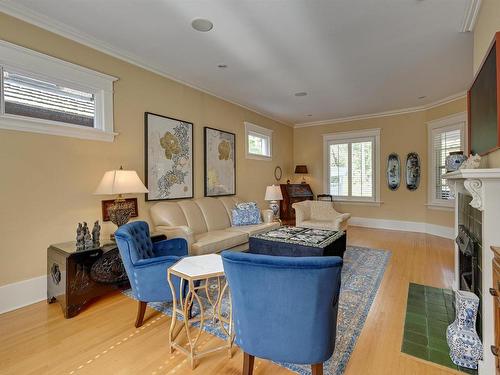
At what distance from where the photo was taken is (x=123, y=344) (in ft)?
6.57

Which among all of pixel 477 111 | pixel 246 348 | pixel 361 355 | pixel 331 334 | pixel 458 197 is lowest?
pixel 361 355

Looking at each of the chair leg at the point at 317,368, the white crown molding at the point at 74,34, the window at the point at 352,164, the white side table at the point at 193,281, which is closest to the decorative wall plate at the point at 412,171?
the window at the point at 352,164

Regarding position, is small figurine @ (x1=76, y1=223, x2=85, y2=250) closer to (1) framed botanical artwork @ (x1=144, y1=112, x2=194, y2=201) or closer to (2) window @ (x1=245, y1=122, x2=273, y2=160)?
(1) framed botanical artwork @ (x1=144, y1=112, x2=194, y2=201)

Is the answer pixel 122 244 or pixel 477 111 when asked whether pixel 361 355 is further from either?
pixel 477 111

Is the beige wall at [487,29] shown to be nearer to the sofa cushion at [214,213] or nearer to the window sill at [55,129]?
the sofa cushion at [214,213]

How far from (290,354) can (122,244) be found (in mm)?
1577

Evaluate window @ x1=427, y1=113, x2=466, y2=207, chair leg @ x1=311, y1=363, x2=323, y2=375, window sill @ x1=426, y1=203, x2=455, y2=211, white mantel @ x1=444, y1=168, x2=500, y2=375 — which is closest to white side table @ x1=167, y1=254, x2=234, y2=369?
chair leg @ x1=311, y1=363, x2=323, y2=375

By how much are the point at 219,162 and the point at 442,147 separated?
190 inches

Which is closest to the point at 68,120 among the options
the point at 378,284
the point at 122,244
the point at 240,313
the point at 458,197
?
the point at 122,244

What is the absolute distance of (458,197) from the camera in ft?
8.90

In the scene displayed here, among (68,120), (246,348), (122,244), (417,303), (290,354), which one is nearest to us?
(290,354)

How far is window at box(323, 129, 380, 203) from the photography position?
6.68m

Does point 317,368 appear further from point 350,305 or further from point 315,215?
point 315,215

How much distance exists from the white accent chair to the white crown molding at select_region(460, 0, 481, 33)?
3.03 m
